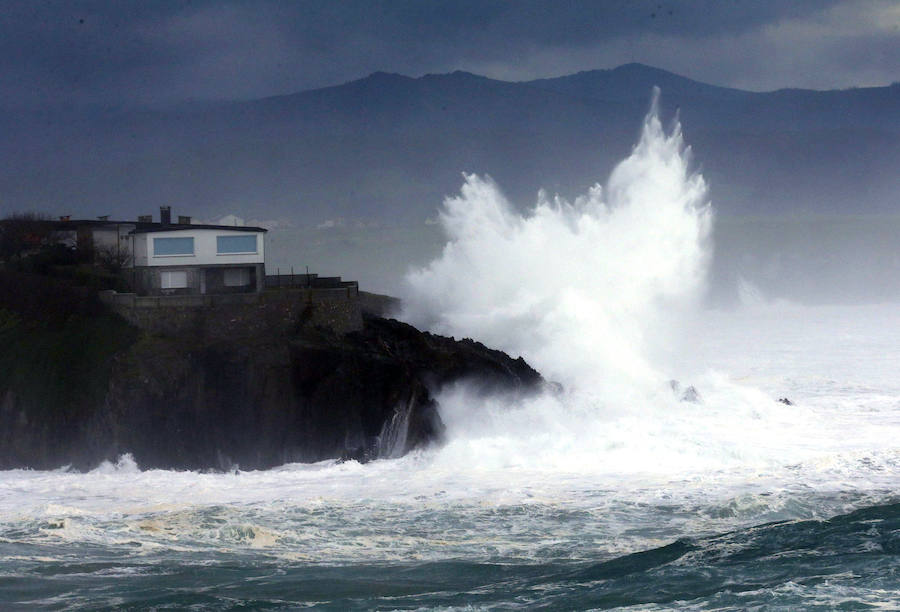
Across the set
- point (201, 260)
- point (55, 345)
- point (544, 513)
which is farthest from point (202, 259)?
point (544, 513)

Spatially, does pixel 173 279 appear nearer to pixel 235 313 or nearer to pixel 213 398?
pixel 235 313

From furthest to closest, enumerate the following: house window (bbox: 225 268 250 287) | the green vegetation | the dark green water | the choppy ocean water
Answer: house window (bbox: 225 268 250 287) < the green vegetation < the choppy ocean water < the dark green water

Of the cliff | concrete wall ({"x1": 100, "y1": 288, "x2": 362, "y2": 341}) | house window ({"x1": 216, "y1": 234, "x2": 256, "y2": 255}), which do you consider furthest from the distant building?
the cliff

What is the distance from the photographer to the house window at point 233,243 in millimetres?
32844

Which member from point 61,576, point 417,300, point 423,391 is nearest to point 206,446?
point 423,391

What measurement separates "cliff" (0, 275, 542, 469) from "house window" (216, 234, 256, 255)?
4.13 meters

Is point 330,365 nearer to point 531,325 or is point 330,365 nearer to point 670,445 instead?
point 670,445

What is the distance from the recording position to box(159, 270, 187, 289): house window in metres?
32.7

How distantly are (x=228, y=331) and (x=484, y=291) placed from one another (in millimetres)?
15923

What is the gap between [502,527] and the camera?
20.6 m

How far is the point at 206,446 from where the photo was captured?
88.6ft

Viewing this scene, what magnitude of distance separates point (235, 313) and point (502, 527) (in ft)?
37.1

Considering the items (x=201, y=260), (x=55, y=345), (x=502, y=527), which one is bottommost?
(x=502, y=527)

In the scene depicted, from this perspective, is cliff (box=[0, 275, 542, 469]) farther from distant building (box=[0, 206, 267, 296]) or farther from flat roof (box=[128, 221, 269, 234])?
flat roof (box=[128, 221, 269, 234])
